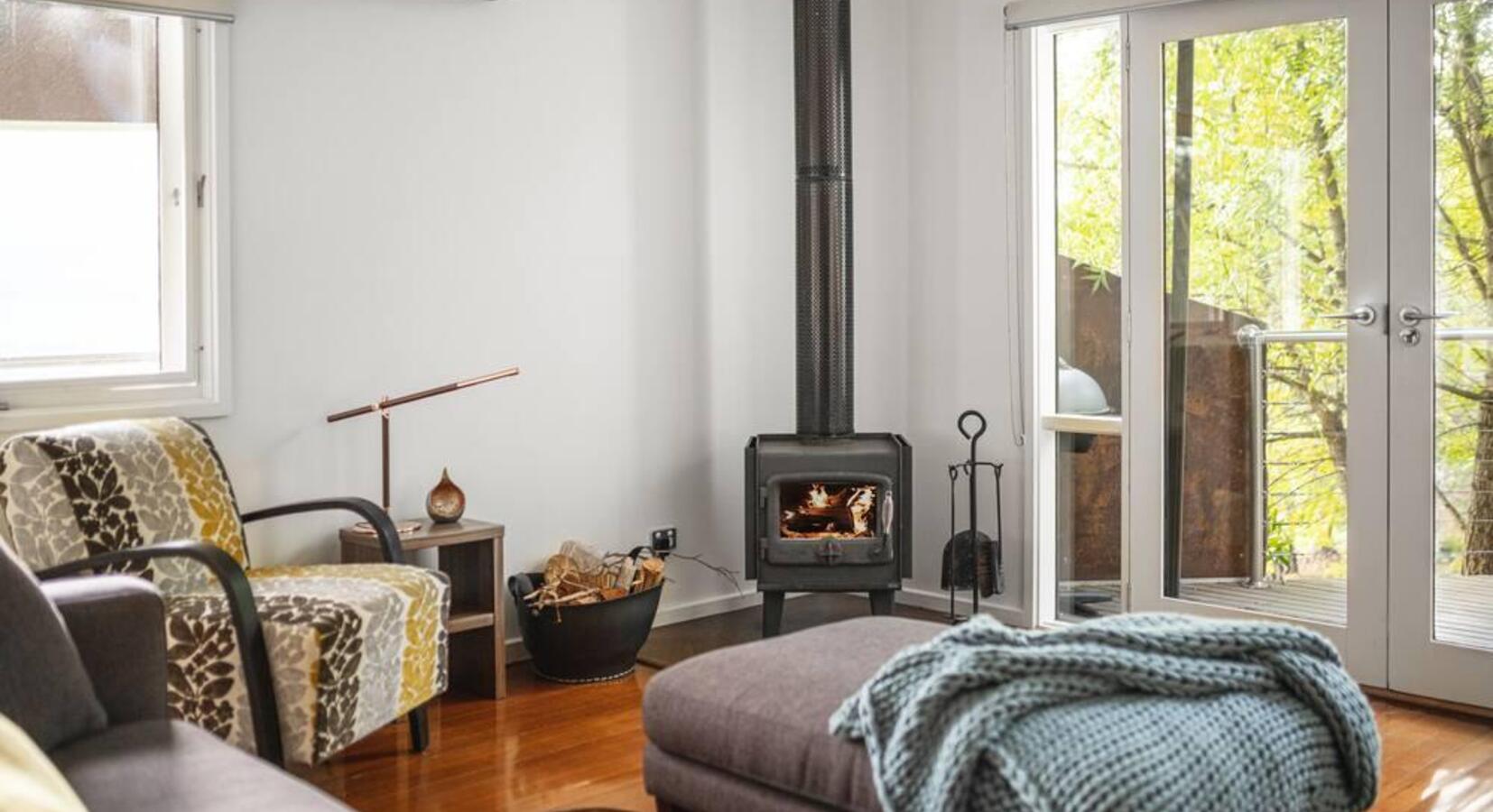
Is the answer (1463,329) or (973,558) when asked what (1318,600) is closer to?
(1463,329)

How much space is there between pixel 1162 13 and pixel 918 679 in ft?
9.17

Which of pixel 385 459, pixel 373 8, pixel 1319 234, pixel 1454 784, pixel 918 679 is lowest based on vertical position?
pixel 1454 784

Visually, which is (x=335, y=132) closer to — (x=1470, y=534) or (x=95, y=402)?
(x=95, y=402)

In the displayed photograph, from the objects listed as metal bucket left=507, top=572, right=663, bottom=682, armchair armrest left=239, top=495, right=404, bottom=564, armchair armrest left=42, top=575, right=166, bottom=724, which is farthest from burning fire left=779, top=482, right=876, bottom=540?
armchair armrest left=42, top=575, right=166, bottom=724

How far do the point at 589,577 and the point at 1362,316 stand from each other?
7.46 feet

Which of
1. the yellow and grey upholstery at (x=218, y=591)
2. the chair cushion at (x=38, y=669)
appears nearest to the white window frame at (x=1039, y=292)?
the yellow and grey upholstery at (x=218, y=591)

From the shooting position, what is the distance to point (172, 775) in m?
1.97

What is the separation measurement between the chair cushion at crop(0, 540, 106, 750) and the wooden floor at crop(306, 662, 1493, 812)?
105 cm

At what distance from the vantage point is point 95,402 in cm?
359

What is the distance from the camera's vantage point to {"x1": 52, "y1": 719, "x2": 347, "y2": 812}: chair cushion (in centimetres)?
185

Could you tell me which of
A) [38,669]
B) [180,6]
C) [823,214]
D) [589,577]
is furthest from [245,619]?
[823,214]

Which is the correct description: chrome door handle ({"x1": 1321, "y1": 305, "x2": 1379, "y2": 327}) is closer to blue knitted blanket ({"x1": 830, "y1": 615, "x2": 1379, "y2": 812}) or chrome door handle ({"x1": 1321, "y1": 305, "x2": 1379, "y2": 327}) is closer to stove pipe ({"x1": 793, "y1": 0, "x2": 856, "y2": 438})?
stove pipe ({"x1": 793, "y1": 0, "x2": 856, "y2": 438})

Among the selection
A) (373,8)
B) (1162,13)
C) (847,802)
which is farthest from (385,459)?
(1162,13)

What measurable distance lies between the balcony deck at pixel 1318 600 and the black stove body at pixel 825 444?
27.7 inches
